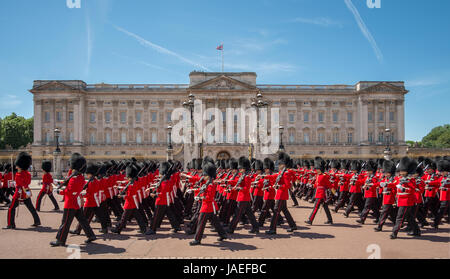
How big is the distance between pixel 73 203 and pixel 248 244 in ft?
14.4

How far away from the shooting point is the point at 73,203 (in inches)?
310

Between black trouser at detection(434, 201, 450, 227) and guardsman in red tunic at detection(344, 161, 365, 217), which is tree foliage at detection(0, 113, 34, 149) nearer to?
guardsman in red tunic at detection(344, 161, 365, 217)

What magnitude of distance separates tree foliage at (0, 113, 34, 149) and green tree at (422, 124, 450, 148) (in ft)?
321

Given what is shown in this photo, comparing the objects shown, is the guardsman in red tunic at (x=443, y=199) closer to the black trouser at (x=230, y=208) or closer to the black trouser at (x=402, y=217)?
the black trouser at (x=402, y=217)

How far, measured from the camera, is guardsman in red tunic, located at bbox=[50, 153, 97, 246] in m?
7.78

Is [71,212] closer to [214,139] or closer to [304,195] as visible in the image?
[304,195]

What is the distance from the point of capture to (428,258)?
677 centimetres

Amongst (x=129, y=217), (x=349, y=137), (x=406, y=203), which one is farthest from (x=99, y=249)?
(x=349, y=137)

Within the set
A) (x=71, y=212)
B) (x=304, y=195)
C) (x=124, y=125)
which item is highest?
(x=124, y=125)

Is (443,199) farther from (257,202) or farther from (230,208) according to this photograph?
(230,208)

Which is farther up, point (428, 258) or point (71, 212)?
point (71, 212)

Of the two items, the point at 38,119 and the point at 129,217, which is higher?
the point at 38,119
